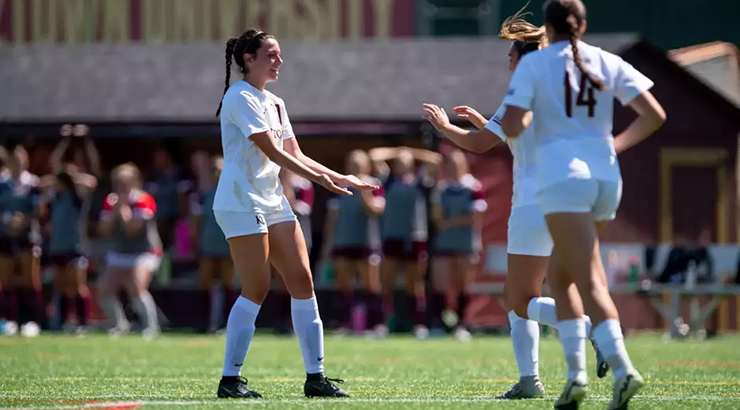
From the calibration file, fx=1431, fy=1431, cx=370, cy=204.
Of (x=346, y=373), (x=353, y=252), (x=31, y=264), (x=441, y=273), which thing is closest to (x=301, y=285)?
(x=346, y=373)

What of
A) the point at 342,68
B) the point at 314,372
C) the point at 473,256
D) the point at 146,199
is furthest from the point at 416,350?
the point at 342,68

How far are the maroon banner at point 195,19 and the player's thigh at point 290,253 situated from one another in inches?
842

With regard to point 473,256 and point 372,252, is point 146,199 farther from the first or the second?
point 473,256

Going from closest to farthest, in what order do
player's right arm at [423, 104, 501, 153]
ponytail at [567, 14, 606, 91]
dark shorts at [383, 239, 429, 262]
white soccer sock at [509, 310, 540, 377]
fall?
ponytail at [567, 14, 606, 91] < player's right arm at [423, 104, 501, 153] < white soccer sock at [509, 310, 540, 377] < dark shorts at [383, 239, 429, 262]

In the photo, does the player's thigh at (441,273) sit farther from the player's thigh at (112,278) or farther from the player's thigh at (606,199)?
the player's thigh at (606,199)

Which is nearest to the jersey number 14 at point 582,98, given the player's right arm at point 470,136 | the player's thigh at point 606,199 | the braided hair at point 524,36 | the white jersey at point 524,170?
the player's thigh at point 606,199

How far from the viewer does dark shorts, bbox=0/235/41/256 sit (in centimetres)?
1914

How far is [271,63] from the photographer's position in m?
8.11

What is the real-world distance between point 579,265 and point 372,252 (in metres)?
11.7

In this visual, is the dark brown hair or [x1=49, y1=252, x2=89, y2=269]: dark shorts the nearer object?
the dark brown hair

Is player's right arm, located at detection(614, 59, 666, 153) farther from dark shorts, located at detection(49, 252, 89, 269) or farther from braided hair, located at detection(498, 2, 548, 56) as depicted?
dark shorts, located at detection(49, 252, 89, 269)

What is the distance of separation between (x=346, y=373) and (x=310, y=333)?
272 centimetres

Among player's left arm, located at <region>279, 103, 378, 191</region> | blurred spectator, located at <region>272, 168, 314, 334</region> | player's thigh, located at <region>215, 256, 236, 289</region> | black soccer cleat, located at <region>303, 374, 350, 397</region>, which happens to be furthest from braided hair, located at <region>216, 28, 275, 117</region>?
player's thigh, located at <region>215, 256, 236, 289</region>

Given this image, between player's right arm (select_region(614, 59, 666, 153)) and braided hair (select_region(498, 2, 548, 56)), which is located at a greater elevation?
braided hair (select_region(498, 2, 548, 56))
